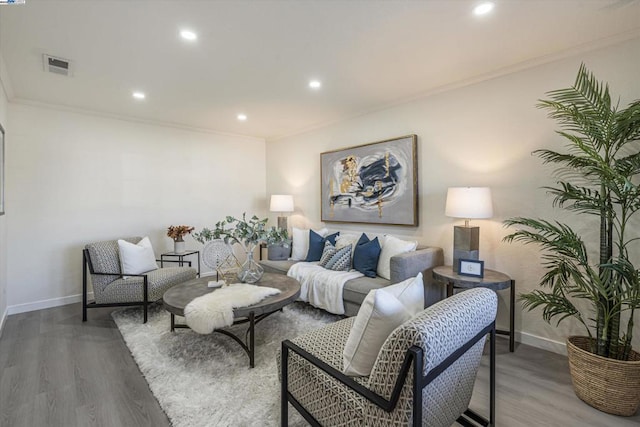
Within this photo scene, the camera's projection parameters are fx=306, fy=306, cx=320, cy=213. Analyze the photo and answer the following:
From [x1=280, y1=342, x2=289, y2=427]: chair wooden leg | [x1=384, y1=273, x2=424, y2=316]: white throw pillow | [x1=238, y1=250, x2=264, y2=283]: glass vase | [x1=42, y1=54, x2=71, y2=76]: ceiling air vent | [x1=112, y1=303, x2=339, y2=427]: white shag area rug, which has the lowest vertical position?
[x1=112, y1=303, x2=339, y2=427]: white shag area rug

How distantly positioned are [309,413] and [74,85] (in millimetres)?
3811

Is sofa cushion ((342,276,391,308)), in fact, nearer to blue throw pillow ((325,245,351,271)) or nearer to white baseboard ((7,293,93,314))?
blue throw pillow ((325,245,351,271))

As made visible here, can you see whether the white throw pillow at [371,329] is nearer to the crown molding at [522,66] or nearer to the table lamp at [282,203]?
the crown molding at [522,66]

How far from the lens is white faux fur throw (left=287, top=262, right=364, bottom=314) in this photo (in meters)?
3.28

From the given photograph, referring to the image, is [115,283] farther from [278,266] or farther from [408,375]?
[408,375]

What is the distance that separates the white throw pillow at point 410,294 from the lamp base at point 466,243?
1.39m

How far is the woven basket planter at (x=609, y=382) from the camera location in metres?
1.85

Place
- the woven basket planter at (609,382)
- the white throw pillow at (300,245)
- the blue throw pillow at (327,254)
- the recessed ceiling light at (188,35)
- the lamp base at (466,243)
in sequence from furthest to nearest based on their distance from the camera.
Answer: the white throw pillow at (300,245) < the blue throw pillow at (327,254) < the lamp base at (466,243) < the recessed ceiling light at (188,35) < the woven basket planter at (609,382)

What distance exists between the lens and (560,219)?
259cm

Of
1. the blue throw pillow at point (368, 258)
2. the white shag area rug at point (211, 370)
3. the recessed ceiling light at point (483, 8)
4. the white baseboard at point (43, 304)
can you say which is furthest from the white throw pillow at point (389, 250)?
the white baseboard at point (43, 304)

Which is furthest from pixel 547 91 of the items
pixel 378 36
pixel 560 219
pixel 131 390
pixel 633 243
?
pixel 131 390

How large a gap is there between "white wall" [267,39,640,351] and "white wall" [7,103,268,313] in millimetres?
3007

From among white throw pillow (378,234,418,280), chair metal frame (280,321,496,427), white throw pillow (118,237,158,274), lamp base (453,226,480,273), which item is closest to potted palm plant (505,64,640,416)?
lamp base (453,226,480,273)

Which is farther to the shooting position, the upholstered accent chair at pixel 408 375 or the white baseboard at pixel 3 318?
the white baseboard at pixel 3 318
